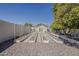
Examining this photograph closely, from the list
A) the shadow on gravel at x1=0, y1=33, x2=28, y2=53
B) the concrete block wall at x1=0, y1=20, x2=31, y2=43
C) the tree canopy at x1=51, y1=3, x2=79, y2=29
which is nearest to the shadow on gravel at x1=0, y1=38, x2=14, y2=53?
the shadow on gravel at x1=0, y1=33, x2=28, y2=53

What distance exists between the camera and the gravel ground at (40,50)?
7059 millimetres

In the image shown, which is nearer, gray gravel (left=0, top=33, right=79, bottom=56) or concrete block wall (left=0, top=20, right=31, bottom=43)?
gray gravel (left=0, top=33, right=79, bottom=56)

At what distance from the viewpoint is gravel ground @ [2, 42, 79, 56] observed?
706 cm

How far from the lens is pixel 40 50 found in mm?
7496

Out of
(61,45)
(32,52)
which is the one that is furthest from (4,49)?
(61,45)

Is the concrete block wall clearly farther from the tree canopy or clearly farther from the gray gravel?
the tree canopy

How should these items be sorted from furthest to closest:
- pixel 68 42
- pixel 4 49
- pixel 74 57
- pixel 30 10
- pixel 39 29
A: pixel 39 29 → pixel 68 42 → pixel 30 10 → pixel 4 49 → pixel 74 57

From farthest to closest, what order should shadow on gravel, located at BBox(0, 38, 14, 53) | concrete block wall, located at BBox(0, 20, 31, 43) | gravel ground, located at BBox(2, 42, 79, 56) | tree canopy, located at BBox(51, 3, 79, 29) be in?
1. concrete block wall, located at BBox(0, 20, 31, 43)
2. tree canopy, located at BBox(51, 3, 79, 29)
3. shadow on gravel, located at BBox(0, 38, 14, 53)
4. gravel ground, located at BBox(2, 42, 79, 56)

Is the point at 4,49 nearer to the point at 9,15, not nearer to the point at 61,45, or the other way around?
the point at 9,15

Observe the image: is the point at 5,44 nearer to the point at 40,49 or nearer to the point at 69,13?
the point at 40,49

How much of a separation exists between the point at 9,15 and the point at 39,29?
2.05 metres

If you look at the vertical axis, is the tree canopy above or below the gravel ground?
above

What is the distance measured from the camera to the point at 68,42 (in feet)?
27.2

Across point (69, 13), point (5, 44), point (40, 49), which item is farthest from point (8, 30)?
point (69, 13)
